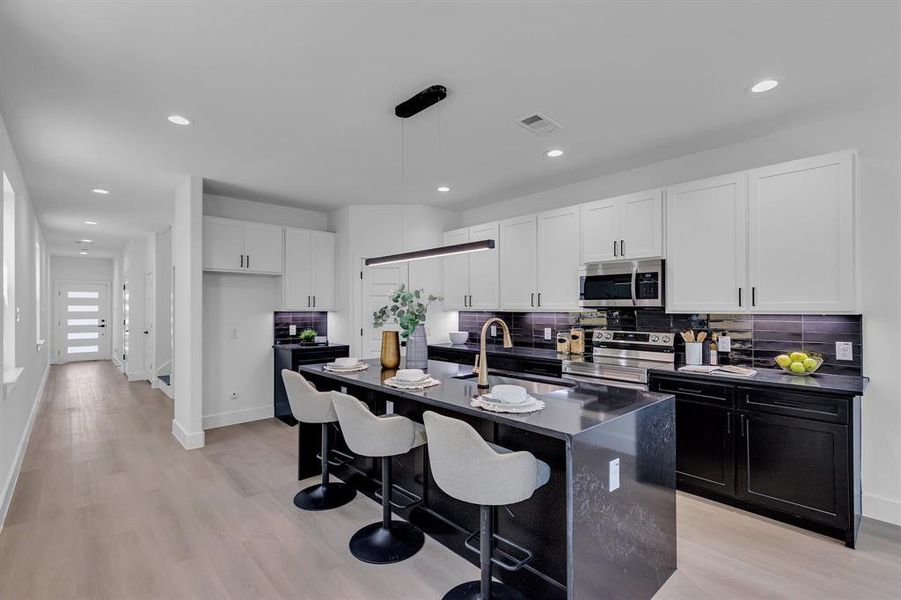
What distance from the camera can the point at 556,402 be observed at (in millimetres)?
2195

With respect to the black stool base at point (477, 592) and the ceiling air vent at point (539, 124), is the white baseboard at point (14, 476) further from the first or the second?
the ceiling air vent at point (539, 124)

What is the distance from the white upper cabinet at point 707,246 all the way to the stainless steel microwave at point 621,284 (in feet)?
0.33

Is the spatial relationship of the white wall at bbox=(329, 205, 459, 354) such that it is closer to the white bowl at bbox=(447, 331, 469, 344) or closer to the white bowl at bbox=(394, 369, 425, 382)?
the white bowl at bbox=(447, 331, 469, 344)

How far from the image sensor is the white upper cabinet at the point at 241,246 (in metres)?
4.91

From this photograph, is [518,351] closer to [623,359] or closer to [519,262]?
[519,262]

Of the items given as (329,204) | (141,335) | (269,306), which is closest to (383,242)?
(329,204)

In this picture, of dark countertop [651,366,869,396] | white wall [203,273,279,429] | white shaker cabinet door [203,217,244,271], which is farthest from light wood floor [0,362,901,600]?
white shaker cabinet door [203,217,244,271]

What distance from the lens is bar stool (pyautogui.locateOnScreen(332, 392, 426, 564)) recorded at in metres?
2.43

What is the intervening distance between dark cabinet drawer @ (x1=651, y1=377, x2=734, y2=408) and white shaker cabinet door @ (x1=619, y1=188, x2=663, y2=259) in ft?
3.57

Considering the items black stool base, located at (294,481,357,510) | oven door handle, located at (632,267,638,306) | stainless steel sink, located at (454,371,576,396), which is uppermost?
oven door handle, located at (632,267,638,306)

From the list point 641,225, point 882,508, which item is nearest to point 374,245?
point 641,225

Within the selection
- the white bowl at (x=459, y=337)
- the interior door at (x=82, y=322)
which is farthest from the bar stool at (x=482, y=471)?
the interior door at (x=82, y=322)

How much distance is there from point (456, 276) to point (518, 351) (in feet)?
4.47

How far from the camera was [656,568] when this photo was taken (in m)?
2.20
